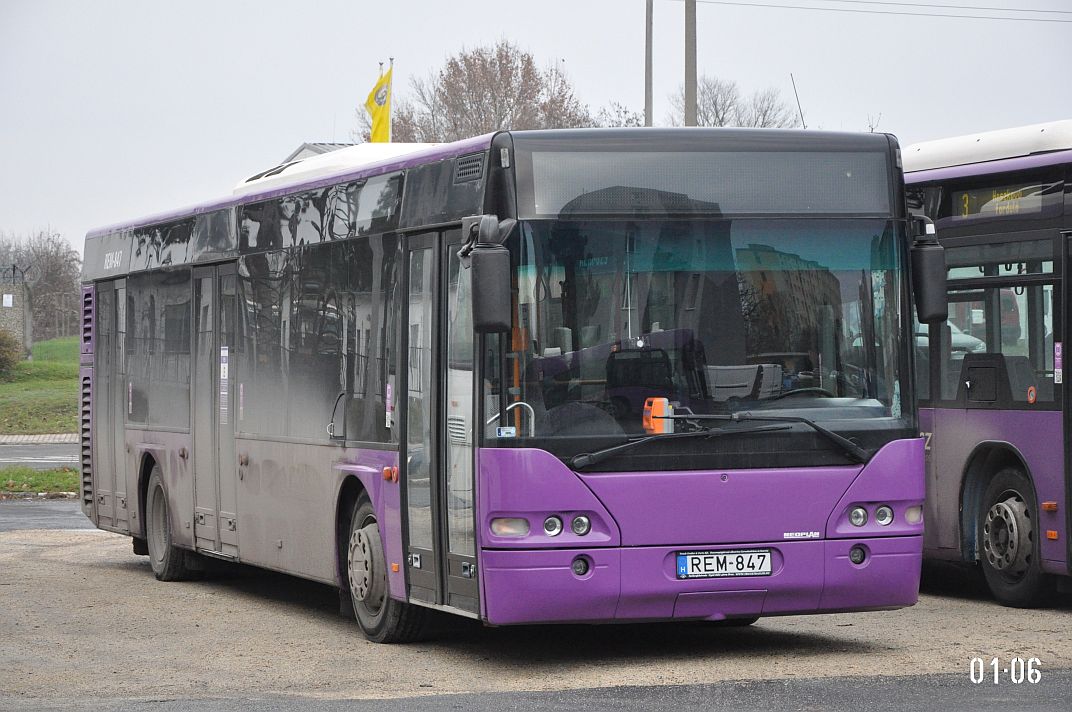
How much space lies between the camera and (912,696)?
29.4 ft

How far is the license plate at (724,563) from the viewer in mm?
10203

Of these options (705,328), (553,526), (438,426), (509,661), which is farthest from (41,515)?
(705,328)

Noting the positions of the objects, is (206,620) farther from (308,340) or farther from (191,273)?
(191,273)

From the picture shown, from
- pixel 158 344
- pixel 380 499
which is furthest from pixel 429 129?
pixel 380 499

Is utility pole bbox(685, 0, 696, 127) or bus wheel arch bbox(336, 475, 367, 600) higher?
utility pole bbox(685, 0, 696, 127)

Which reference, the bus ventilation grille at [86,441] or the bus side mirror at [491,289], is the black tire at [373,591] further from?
the bus ventilation grille at [86,441]

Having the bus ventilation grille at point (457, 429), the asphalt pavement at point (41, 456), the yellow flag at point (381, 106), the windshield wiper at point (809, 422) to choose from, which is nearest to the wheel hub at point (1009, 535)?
the windshield wiper at point (809, 422)

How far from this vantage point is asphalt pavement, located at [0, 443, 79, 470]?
3454 cm

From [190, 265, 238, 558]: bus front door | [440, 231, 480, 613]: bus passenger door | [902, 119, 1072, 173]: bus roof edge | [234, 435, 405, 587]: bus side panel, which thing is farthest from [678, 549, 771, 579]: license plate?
[190, 265, 238, 558]: bus front door

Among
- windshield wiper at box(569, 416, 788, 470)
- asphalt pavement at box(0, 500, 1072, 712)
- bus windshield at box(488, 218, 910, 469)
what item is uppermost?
bus windshield at box(488, 218, 910, 469)

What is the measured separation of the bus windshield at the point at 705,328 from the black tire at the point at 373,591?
79.3 inches

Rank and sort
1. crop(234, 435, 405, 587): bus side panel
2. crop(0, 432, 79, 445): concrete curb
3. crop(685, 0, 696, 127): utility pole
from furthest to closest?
1. crop(0, 432, 79, 445): concrete curb
2. crop(685, 0, 696, 127): utility pole
3. crop(234, 435, 405, 587): bus side panel

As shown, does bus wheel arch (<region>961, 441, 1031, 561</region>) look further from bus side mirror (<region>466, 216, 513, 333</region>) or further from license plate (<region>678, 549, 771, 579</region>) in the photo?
bus side mirror (<region>466, 216, 513, 333</region>)

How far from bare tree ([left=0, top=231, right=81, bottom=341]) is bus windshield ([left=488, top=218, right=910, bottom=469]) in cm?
8789
